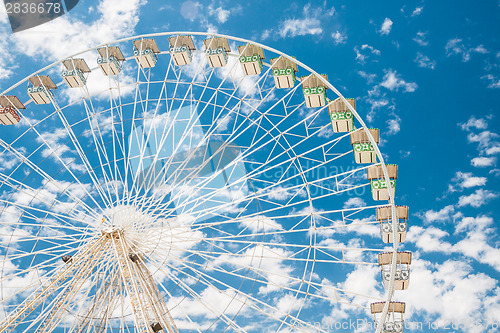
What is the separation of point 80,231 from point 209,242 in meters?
6.65

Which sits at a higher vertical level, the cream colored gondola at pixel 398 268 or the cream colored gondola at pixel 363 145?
the cream colored gondola at pixel 363 145

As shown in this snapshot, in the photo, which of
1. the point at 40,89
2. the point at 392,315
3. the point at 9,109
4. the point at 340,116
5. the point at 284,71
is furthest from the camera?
the point at 9,109

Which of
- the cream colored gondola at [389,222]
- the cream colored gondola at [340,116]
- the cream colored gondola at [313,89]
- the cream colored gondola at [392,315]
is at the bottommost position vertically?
the cream colored gondola at [392,315]

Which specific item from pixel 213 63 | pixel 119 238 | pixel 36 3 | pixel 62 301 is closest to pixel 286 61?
pixel 213 63

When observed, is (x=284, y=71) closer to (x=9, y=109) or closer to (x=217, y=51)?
(x=217, y=51)

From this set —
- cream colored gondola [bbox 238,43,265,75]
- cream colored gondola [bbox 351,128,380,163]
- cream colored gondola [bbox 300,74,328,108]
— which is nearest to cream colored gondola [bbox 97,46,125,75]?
cream colored gondola [bbox 238,43,265,75]

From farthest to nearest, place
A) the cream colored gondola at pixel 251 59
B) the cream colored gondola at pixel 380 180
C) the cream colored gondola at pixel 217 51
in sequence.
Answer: the cream colored gondola at pixel 217 51 < the cream colored gondola at pixel 251 59 < the cream colored gondola at pixel 380 180

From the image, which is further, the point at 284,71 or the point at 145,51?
the point at 145,51

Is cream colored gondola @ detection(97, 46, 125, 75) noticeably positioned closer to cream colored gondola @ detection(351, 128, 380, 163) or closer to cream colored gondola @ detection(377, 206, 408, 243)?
cream colored gondola @ detection(351, 128, 380, 163)

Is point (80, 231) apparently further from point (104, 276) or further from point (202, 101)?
point (202, 101)

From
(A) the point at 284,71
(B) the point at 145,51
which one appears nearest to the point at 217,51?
(A) the point at 284,71

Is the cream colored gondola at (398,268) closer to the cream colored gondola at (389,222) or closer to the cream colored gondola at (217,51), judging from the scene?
the cream colored gondola at (389,222)

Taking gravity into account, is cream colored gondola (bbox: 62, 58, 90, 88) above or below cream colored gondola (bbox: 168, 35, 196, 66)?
below

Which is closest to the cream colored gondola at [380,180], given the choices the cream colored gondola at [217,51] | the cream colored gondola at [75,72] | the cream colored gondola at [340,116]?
the cream colored gondola at [340,116]
